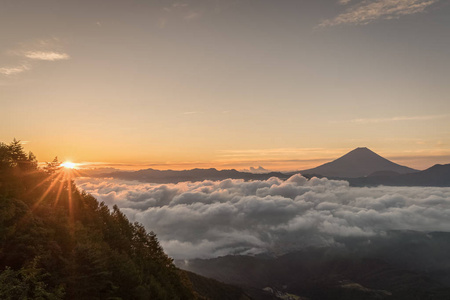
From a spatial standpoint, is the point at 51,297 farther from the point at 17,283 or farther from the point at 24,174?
the point at 24,174

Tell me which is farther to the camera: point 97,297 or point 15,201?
point 15,201

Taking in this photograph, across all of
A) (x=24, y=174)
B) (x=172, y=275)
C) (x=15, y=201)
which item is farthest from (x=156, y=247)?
(x=15, y=201)

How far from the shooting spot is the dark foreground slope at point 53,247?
23.3 metres

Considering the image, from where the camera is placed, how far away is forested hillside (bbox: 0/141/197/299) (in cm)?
2336

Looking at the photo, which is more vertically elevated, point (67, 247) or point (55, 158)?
point (55, 158)

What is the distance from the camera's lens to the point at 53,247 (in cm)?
2753

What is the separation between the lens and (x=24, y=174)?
130ft

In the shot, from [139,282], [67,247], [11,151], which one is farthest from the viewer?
[11,151]

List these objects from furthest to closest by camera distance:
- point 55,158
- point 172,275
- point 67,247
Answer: point 172,275 < point 55,158 < point 67,247

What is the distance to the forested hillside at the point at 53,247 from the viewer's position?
23.4 m

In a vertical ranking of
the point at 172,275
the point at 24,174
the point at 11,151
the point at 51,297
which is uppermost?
the point at 11,151

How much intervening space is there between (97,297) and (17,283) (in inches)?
274

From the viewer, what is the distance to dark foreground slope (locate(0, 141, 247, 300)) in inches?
919

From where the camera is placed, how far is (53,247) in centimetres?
2753
